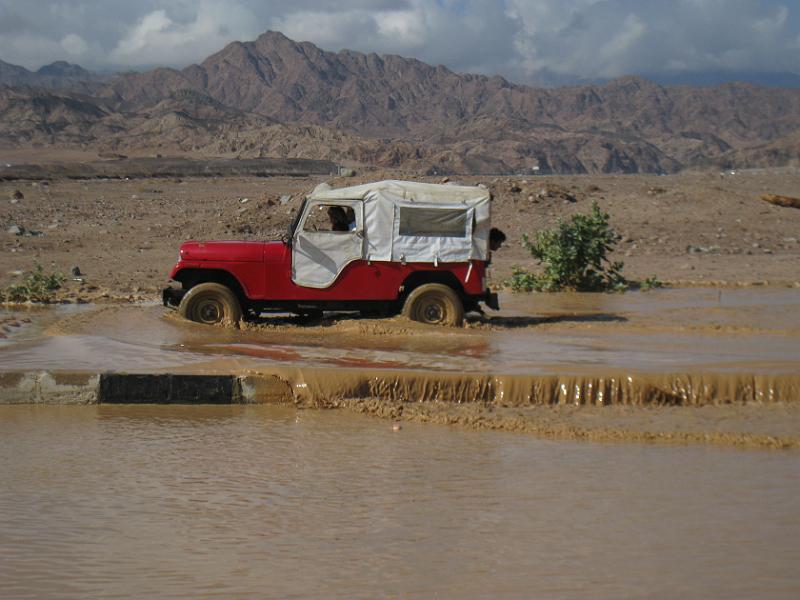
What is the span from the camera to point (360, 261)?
12312 millimetres

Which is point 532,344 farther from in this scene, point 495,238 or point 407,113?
point 407,113

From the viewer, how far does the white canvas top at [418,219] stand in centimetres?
1230

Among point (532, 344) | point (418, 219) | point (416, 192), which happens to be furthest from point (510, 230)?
point (532, 344)

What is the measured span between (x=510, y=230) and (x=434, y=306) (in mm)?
11794

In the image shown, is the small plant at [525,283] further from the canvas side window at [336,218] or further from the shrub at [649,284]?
the canvas side window at [336,218]

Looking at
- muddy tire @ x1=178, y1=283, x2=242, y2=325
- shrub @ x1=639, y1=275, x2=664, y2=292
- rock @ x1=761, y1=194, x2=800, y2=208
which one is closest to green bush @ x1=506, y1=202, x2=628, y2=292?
shrub @ x1=639, y1=275, x2=664, y2=292

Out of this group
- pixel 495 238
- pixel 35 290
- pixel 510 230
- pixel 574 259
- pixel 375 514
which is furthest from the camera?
pixel 510 230

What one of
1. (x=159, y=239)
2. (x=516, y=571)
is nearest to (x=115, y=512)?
(x=516, y=571)

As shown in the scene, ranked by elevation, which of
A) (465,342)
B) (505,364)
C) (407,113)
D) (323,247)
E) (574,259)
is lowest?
(505,364)

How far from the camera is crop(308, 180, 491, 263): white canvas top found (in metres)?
12.3

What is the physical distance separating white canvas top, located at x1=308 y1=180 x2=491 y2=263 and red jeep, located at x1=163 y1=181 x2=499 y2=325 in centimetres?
1

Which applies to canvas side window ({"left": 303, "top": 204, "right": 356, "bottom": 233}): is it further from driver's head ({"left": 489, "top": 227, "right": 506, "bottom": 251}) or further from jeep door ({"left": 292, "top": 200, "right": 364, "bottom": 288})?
driver's head ({"left": 489, "top": 227, "right": 506, "bottom": 251})

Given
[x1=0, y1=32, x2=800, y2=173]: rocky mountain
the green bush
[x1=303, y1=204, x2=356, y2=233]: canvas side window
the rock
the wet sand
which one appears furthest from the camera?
[x1=0, y1=32, x2=800, y2=173]: rocky mountain

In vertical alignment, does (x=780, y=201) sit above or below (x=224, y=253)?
above
